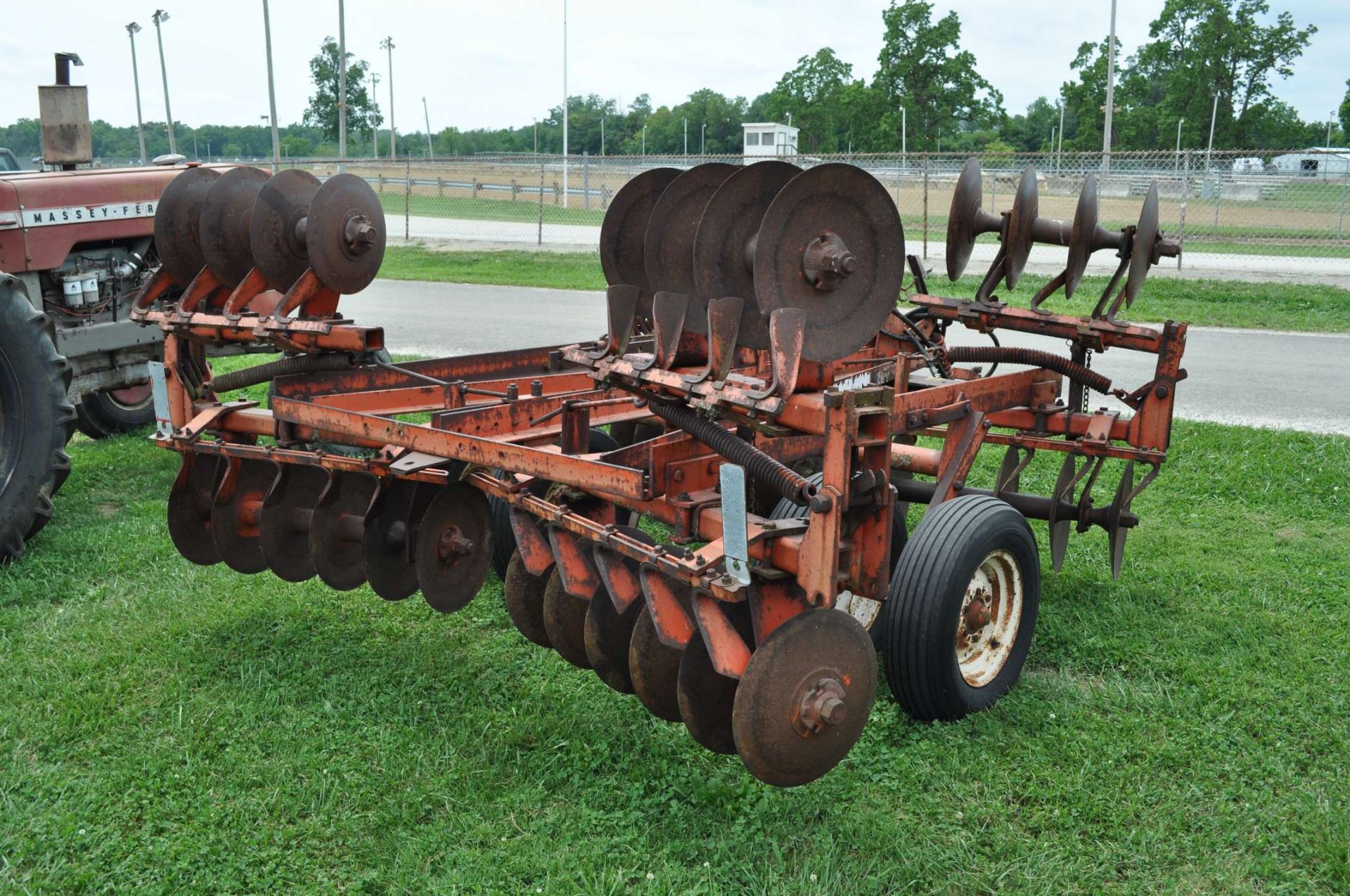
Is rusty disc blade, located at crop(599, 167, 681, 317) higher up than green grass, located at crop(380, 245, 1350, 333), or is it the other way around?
rusty disc blade, located at crop(599, 167, 681, 317)

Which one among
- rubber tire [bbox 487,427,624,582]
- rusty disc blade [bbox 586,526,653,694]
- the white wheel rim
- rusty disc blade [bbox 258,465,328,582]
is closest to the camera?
rusty disc blade [bbox 586,526,653,694]

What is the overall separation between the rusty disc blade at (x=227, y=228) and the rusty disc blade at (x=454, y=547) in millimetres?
1564

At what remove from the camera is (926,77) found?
5756cm

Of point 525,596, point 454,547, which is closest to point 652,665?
point 525,596

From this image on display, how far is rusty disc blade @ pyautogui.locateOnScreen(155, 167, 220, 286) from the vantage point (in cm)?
530

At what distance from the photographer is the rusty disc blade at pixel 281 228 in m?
4.97

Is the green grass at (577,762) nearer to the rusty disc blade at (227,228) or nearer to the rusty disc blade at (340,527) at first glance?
the rusty disc blade at (340,527)

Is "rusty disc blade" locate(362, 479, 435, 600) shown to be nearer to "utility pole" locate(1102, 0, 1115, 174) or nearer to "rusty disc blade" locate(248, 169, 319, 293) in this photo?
"rusty disc blade" locate(248, 169, 319, 293)

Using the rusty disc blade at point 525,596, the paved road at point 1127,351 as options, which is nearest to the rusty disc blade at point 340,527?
the rusty disc blade at point 525,596

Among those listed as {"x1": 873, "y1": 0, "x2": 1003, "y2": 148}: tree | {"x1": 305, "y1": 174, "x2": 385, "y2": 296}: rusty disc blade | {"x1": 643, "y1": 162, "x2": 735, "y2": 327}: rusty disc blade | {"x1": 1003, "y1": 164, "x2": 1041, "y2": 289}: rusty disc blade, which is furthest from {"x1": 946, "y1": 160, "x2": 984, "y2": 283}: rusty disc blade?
{"x1": 873, "y1": 0, "x2": 1003, "y2": 148}: tree

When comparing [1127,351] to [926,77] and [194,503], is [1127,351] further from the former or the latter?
[926,77]

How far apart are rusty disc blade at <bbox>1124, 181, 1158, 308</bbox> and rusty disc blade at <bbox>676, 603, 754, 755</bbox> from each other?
2.87 metres

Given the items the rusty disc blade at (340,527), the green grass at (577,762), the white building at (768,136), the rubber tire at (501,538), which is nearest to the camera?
the green grass at (577,762)

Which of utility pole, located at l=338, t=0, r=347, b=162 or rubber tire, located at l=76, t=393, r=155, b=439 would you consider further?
utility pole, located at l=338, t=0, r=347, b=162
